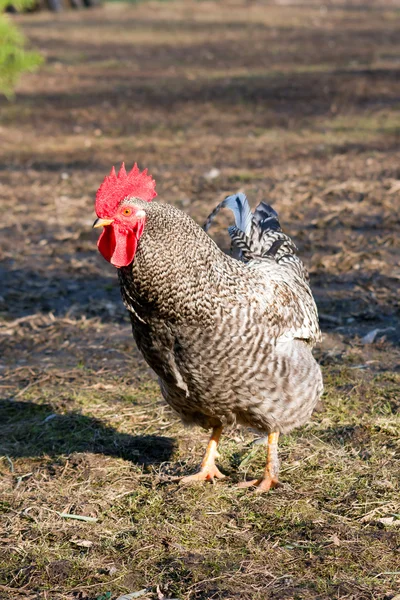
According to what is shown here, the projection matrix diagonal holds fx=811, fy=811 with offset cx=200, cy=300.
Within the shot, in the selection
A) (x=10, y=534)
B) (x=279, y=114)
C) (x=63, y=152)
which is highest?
(x=279, y=114)

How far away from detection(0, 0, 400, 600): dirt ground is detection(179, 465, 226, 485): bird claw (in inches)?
3.5

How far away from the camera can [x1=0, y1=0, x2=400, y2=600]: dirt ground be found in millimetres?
4051

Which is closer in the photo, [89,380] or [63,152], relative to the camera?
[89,380]

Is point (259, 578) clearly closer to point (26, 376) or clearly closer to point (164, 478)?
point (164, 478)

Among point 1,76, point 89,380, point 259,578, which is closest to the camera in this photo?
point 259,578

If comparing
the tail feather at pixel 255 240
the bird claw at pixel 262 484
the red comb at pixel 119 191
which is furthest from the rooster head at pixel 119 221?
the bird claw at pixel 262 484

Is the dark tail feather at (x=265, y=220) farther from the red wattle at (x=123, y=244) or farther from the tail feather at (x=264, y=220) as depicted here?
the red wattle at (x=123, y=244)

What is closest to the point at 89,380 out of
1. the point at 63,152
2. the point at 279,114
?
the point at 63,152

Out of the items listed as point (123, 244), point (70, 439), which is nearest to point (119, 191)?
point (123, 244)

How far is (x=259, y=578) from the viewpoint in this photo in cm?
388

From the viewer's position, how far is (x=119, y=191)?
4.10 m

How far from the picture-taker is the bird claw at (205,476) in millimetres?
4789

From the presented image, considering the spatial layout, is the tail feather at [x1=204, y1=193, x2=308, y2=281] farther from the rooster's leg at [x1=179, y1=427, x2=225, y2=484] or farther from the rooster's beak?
the rooster's beak

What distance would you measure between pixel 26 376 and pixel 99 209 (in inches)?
103
